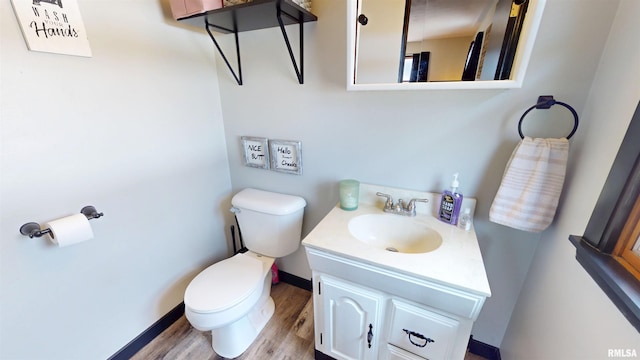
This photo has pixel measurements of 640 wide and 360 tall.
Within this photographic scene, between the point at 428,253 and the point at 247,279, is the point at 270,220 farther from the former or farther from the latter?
the point at 428,253

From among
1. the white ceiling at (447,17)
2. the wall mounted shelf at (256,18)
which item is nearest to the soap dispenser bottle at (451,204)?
the white ceiling at (447,17)

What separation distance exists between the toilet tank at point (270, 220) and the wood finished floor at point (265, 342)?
44 centimetres

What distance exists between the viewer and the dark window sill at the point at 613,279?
21.8 inches

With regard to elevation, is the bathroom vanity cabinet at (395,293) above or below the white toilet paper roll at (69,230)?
below

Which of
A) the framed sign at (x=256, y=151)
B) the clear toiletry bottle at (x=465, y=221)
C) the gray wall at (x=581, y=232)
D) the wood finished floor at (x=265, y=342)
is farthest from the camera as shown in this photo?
the framed sign at (x=256, y=151)

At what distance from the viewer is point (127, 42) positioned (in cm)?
111

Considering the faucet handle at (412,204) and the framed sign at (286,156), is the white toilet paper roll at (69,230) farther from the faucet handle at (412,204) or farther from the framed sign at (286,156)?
the faucet handle at (412,204)

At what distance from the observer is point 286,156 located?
4.93ft

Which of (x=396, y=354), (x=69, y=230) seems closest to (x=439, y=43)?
(x=396, y=354)

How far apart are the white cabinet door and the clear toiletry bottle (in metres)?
0.48

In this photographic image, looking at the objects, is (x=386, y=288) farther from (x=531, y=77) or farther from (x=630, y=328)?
(x=531, y=77)

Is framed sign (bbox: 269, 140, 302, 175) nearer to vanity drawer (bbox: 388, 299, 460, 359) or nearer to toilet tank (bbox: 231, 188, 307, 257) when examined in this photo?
toilet tank (bbox: 231, 188, 307, 257)

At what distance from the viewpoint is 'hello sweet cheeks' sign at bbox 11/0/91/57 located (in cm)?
84

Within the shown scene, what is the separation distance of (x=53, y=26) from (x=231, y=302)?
51.3 inches
